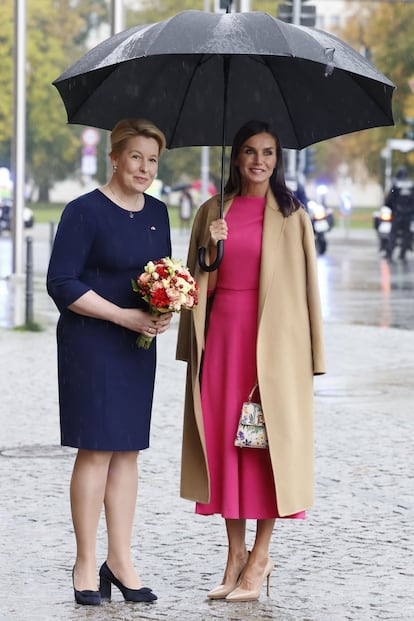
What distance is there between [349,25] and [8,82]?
22404 millimetres

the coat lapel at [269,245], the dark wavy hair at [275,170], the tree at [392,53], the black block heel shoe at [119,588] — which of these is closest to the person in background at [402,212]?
the tree at [392,53]

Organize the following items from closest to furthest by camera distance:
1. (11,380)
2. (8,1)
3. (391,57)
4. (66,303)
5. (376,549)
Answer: (66,303)
(376,549)
(11,380)
(391,57)
(8,1)

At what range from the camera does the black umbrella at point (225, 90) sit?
19.3 feet

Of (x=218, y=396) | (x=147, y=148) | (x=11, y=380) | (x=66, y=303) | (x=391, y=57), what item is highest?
(x=391, y=57)

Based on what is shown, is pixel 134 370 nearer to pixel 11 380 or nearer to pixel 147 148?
pixel 147 148

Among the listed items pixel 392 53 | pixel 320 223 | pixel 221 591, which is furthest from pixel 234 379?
pixel 392 53

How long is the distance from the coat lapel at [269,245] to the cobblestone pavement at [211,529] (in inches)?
43.6

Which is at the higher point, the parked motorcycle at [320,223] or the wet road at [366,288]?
the parked motorcycle at [320,223]

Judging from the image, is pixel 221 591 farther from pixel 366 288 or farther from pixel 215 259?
pixel 366 288

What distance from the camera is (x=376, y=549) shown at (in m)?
6.74

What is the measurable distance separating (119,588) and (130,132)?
1.69 m

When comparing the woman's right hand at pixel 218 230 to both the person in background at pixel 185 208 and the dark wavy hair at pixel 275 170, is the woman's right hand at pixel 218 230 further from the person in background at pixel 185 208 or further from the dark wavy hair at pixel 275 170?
the person in background at pixel 185 208

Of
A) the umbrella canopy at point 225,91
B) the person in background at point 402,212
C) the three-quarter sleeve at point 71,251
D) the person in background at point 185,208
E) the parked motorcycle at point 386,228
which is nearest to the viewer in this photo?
the three-quarter sleeve at point 71,251

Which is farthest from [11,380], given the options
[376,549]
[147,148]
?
[147,148]
